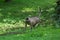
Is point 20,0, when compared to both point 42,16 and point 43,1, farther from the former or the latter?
point 42,16

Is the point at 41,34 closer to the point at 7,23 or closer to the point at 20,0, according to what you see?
the point at 7,23

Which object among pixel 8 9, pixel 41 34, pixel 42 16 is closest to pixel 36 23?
pixel 41 34

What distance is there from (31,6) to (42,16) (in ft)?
16.8

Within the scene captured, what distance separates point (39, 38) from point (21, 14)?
10.7 m

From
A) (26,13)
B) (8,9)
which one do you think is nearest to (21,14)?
(26,13)

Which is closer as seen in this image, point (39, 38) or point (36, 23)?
point (39, 38)

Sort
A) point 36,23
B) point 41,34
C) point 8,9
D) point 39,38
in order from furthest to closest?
1. point 8,9
2. point 36,23
3. point 41,34
4. point 39,38

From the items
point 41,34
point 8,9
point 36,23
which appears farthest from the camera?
point 8,9

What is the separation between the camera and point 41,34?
45.4 ft

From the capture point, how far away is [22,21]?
66.9 feet

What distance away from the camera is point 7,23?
19922mm

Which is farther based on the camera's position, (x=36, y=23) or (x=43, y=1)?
(x=43, y=1)

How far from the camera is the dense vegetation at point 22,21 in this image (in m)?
13.8

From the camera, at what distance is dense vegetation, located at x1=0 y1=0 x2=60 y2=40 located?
13.8m
